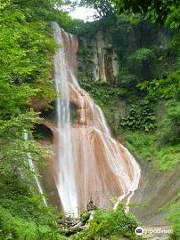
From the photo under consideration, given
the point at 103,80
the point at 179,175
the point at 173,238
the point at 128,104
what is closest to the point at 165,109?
the point at 128,104

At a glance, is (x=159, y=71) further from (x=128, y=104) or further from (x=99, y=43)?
(x=99, y=43)

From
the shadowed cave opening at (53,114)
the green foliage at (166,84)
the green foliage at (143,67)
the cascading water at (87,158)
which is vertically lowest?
the cascading water at (87,158)

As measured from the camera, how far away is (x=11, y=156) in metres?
7.07

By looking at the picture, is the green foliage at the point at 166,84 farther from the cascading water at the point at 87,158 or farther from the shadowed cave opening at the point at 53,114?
the shadowed cave opening at the point at 53,114

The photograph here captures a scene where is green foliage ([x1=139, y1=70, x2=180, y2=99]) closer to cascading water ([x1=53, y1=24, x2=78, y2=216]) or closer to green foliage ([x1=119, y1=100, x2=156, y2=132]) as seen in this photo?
cascading water ([x1=53, y1=24, x2=78, y2=216])

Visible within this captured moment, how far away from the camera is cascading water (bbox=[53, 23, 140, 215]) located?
1731 centimetres

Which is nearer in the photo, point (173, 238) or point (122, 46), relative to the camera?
point (173, 238)

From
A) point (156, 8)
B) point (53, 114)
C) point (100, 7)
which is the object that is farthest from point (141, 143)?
point (156, 8)

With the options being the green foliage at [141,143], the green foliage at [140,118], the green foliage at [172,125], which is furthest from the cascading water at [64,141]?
the green foliage at [172,125]

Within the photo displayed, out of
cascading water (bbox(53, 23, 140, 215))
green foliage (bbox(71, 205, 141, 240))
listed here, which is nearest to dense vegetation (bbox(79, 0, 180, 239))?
cascading water (bbox(53, 23, 140, 215))

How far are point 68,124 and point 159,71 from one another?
9268 millimetres

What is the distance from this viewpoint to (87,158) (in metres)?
19.6

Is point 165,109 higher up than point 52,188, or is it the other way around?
point 165,109

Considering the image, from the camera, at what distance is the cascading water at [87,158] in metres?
17.3
